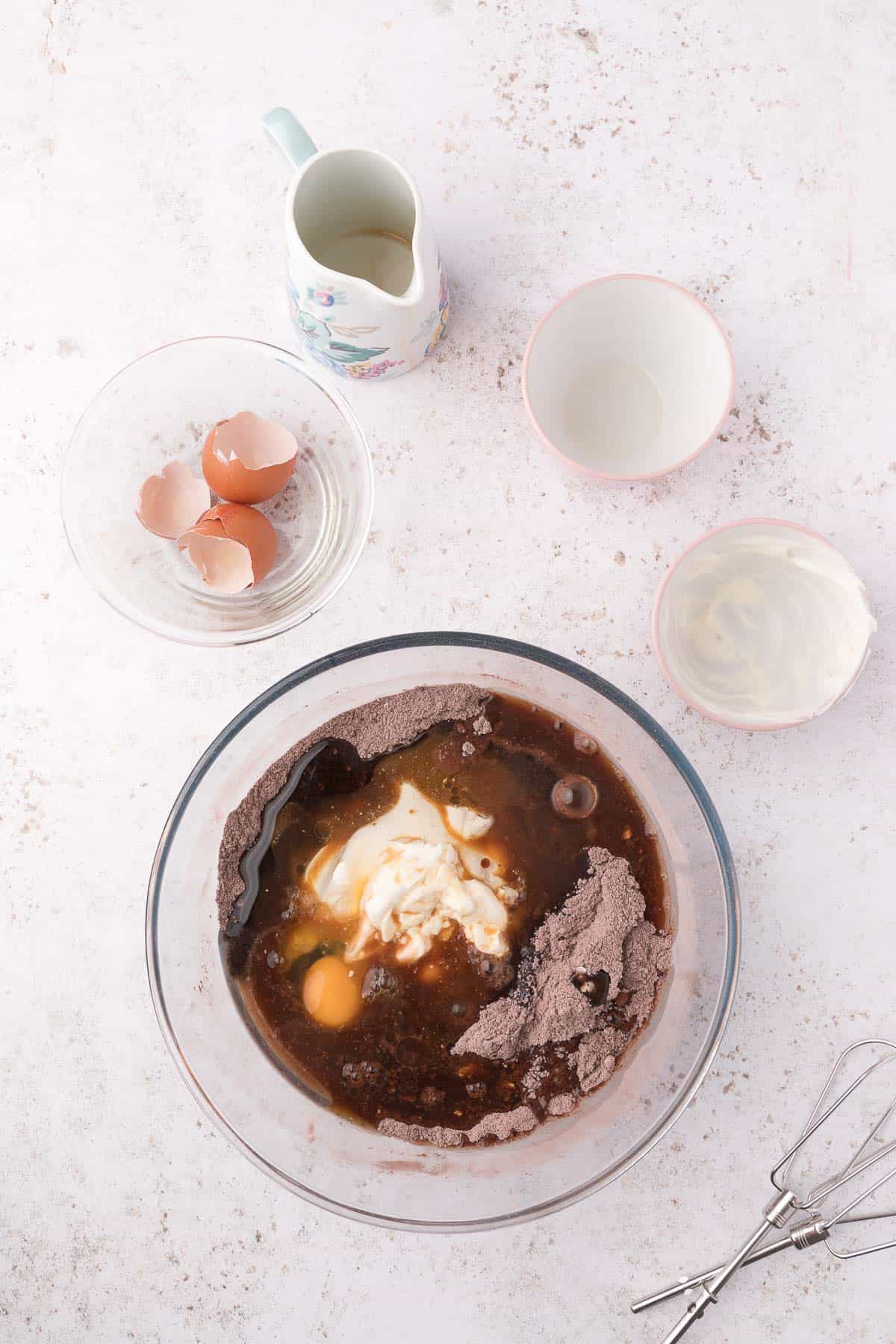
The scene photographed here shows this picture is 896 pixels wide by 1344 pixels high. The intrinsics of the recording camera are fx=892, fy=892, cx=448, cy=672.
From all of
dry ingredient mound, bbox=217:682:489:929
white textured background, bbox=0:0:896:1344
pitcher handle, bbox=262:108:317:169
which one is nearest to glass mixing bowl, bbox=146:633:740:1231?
dry ingredient mound, bbox=217:682:489:929

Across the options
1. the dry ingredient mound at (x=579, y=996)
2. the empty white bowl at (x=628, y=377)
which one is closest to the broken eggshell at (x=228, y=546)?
the empty white bowl at (x=628, y=377)

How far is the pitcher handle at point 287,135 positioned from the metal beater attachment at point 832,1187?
1760mm

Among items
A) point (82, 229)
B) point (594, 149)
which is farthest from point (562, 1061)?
point (82, 229)

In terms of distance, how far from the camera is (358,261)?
154 centimetres

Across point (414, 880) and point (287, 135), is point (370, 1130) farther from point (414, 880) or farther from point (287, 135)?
point (287, 135)

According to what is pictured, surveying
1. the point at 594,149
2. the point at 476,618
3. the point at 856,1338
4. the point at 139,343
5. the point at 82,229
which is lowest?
the point at 856,1338

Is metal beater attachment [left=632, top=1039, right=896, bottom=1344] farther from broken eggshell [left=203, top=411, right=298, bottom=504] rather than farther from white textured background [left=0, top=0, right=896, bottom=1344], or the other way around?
broken eggshell [left=203, top=411, right=298, bottom=504]

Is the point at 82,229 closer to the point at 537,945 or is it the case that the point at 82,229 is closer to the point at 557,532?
the point at 557,532

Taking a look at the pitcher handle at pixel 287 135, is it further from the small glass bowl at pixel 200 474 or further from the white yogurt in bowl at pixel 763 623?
the white yogurt in bowl at pixel 763 623

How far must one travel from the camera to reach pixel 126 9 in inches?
65.1

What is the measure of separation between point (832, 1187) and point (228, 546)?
1.54 m

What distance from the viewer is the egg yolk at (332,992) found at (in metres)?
1.52

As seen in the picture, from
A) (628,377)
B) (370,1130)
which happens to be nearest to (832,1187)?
(370,1130)

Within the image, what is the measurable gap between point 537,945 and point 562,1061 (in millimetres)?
202
